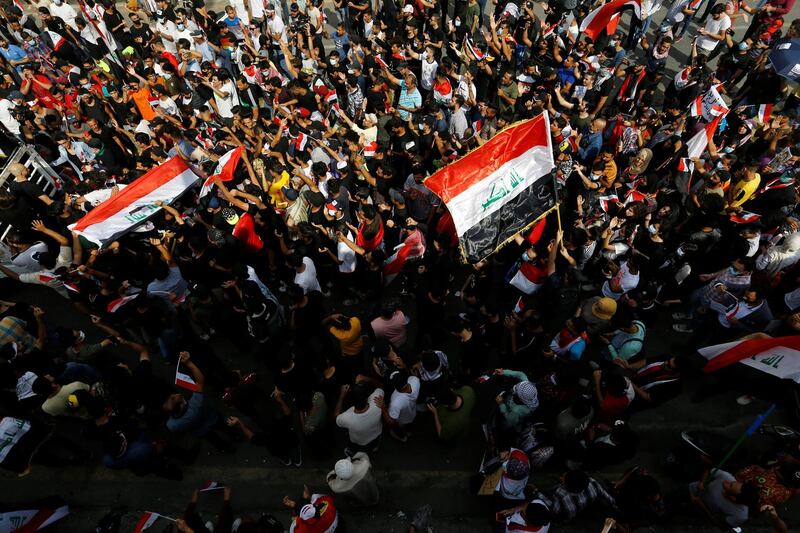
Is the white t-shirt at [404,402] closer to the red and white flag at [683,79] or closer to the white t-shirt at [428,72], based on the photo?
the white t-shirt at [428,72]

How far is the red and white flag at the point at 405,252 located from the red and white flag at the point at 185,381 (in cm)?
304

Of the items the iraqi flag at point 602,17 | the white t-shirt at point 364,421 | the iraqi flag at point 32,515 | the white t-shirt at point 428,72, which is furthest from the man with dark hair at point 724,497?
the iraqi flag at point 602,17

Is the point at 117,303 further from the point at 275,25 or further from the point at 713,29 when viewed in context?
the point at 713,29

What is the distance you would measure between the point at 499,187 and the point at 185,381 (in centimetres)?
429

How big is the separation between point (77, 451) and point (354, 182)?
18.5 feet

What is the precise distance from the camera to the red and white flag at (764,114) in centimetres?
843

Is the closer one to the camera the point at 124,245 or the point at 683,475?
the point at 683,475

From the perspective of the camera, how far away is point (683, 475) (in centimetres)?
570

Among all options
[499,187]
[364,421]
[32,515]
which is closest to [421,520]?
[364,421]

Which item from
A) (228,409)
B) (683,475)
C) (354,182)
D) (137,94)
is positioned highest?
(137,94)

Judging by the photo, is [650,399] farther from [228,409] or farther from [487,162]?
[228,409]

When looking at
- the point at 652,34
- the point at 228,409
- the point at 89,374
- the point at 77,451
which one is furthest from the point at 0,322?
the point at 652,34

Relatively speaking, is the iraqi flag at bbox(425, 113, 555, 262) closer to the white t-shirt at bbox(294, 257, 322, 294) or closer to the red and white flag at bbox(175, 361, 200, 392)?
the white t-shirt at bbox(294, 257, 322, 294)

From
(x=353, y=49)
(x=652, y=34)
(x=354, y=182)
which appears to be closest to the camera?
(x=354, y=182)
